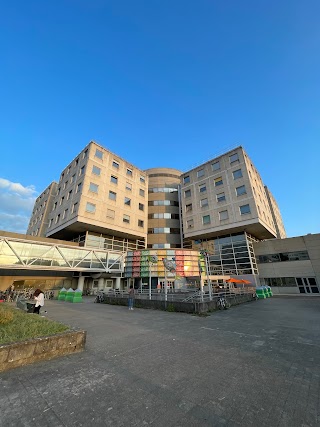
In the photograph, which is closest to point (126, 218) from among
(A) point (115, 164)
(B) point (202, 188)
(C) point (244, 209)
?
(A) point (115, 164)

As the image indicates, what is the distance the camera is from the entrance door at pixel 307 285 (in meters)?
28.3

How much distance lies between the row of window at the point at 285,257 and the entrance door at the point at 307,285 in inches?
116

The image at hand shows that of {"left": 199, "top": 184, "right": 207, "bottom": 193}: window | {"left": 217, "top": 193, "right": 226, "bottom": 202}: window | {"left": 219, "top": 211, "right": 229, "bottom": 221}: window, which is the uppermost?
{"left": 199, "top": 184, "right": 207, "bottom": 193}: window

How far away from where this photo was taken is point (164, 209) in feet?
149

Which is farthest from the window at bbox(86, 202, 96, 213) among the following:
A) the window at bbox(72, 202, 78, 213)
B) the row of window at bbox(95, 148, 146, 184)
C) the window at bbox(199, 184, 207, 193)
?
the window at bbox(199, 184, 207, 193)

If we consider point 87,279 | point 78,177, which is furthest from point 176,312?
point 78,177

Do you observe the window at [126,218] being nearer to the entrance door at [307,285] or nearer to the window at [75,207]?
the window at [75,207]

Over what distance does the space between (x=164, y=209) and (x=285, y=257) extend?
82.7ft

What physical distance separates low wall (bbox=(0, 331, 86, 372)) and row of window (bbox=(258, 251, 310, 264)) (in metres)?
33.9

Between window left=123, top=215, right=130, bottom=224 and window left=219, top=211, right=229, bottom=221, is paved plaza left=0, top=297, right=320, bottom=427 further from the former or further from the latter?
window left=123, top=215, right=130, bottom=224

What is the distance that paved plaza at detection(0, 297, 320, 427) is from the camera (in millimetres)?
2889

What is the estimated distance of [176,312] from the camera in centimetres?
1352

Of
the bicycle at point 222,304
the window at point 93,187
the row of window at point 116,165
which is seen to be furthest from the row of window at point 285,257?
the window at point 93,187

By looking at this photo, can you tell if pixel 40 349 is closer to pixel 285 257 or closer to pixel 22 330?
pixel 22 330
